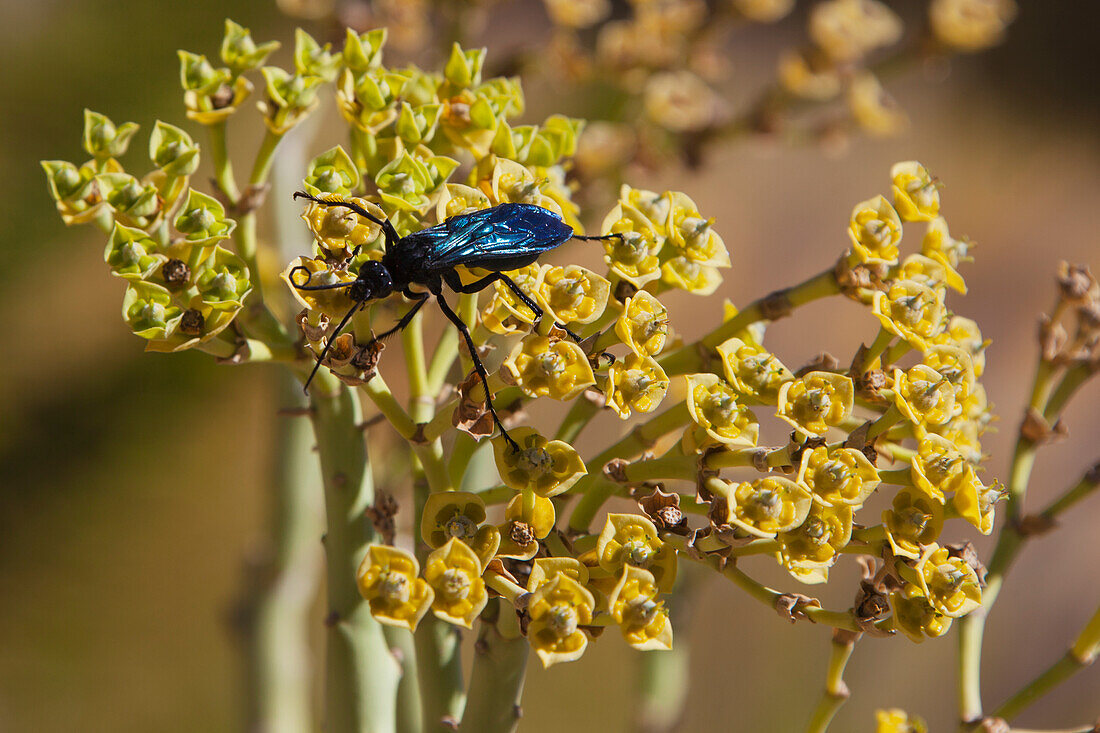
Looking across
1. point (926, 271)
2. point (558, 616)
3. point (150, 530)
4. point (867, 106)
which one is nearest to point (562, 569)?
point (558, 616)

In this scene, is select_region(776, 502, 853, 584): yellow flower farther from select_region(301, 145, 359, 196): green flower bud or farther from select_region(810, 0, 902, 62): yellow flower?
select_region(810, 0, 902, 62): yellow flower

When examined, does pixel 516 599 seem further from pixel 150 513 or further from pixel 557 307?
pixel 150 513

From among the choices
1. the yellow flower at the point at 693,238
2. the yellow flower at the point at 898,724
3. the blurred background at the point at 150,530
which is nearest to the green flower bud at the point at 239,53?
the yellow flower at the point at 693,238

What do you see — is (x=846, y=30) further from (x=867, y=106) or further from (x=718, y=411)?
(x=718, y=411)

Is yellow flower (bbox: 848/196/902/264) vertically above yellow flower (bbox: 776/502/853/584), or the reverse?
yellow flower (bbox: 848/196/902/264)

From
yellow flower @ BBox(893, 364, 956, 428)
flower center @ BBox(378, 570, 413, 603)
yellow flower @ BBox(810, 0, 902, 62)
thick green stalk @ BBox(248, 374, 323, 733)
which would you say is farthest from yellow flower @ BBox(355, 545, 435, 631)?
yellow flower @ BBox(810, 0, 902, 62)

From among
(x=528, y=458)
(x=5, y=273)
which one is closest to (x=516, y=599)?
(x=528, y=458)

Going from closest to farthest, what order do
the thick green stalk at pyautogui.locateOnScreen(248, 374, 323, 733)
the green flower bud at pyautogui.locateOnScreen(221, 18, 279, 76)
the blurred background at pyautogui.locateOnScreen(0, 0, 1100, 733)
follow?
1. the green flower bud at pyautogui.locateOnScreen(221, 18, 279, 76)
2. the thick green stalk at pyautogui.locateOnScreen(248, 374, 323, 733)
3. the blurred background at pyautogui.locateOnScreen(0, 0, 1100, 733)
